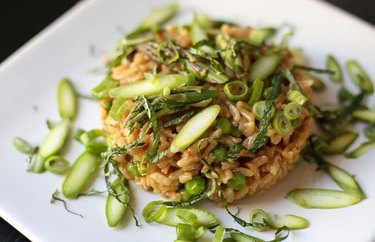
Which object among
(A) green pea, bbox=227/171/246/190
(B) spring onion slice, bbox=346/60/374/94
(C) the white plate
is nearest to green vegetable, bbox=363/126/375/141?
(C) the white plate

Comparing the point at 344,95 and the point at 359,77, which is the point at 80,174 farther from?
the point at 359,77

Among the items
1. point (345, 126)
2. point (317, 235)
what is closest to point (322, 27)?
point (345, 126)

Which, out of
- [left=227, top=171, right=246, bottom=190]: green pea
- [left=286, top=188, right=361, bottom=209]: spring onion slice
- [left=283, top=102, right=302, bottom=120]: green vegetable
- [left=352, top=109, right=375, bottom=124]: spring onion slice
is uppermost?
[left=283, top=102, right=302, bottom=120]: green vegetable

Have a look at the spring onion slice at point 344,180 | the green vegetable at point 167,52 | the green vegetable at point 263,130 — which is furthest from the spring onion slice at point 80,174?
the spring onion slice at point 344,180

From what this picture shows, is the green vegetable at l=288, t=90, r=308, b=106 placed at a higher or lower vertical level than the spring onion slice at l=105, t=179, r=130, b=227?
higher

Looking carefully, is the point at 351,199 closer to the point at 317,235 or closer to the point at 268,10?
the point at 317,235

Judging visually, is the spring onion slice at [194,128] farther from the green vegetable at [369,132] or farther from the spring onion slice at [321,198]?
the green vegetable at [369,132]

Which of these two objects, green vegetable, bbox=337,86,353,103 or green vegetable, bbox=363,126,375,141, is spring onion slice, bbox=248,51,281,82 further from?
green vegetable, bbox=363,126,375,141
